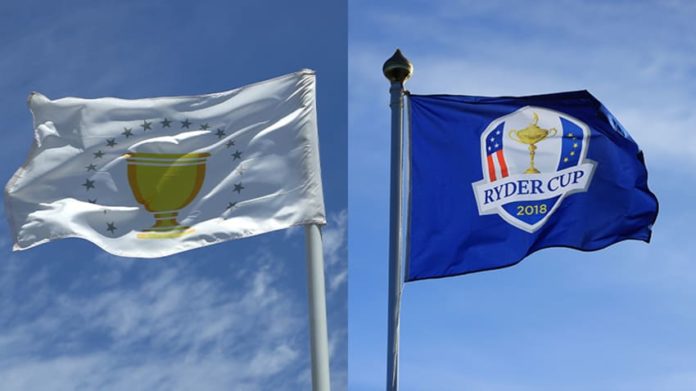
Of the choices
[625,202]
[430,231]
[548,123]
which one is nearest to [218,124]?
[430,231]

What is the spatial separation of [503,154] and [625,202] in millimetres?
1850

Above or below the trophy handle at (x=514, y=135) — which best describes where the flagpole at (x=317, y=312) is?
below

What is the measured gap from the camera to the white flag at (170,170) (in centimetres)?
1290

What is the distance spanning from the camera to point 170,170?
44.0 feet

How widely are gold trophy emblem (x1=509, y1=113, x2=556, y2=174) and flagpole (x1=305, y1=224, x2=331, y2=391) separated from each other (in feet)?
10.9

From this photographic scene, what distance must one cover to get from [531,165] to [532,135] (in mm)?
457

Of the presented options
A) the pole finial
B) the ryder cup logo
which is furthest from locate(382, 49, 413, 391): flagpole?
the ryder cup logo

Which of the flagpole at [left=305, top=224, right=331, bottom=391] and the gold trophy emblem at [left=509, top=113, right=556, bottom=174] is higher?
the gold trophy emblem at [left=509, top=113, right=556, bottom=174]

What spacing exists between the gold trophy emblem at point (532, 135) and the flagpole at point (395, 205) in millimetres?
1838

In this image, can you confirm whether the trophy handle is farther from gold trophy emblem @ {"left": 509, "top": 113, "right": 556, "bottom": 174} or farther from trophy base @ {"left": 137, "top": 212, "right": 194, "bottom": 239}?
trophy base @ {"left": 137, "top": 212, "right": 194, "bottom": 239}

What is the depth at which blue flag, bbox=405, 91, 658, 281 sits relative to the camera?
13336 millimetres

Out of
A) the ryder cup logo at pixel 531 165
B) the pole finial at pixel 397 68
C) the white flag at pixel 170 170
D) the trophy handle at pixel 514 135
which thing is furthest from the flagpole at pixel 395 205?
the trophy handle at pixel 514 135

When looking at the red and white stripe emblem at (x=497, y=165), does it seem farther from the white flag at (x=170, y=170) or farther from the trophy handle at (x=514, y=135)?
the white flag at (x=170, y=170)

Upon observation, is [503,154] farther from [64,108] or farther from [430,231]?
[64,108]
